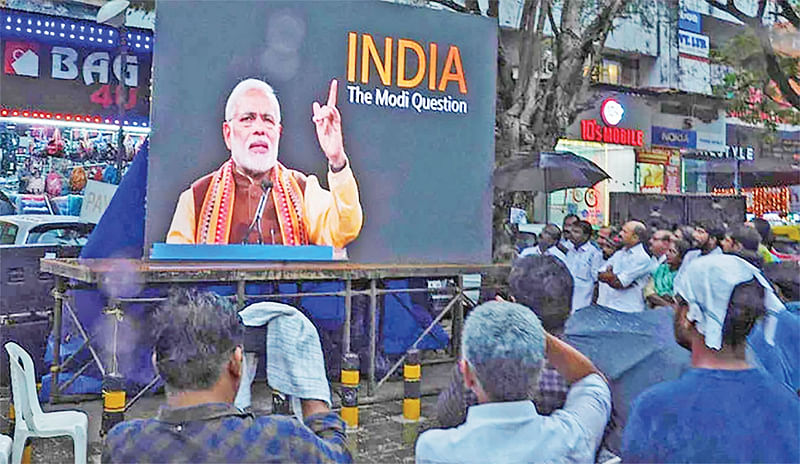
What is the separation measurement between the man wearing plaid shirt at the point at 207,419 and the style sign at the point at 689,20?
1037 inches

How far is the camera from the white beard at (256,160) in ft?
27.7

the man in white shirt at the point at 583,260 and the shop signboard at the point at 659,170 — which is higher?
the shop signboard at the point at 659,170

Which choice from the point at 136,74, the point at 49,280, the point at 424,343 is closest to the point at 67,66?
the point at 136,74

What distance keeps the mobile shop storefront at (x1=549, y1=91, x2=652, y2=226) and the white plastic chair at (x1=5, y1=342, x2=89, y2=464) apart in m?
18.1

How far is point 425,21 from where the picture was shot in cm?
950

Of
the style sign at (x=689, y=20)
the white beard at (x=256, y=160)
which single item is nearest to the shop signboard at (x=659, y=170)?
the style sign at (x=689, y=20)

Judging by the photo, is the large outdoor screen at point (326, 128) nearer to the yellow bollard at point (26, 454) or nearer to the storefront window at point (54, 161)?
the yellow bollard at point (26, 454)

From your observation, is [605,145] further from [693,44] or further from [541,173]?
[541,173]

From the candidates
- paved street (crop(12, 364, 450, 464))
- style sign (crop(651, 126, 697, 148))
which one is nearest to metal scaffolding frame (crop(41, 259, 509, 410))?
paved street (crop(12, 364, 450, 464))

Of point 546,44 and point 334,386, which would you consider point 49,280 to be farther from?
point 546,44

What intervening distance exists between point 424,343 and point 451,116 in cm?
294

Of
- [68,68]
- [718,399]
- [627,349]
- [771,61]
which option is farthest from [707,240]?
[68,68]

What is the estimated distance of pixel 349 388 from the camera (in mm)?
6664

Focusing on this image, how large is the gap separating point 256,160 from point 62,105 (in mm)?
8983
